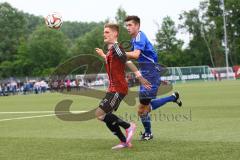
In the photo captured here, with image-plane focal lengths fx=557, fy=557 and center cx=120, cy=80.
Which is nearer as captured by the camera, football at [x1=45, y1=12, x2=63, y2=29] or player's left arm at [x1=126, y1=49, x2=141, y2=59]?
player's left arm at [x1=126, y1=49, x2=141, y2=59]

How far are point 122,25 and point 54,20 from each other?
85119 mm

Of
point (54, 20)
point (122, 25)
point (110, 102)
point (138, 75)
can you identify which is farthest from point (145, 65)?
point (122, 25)

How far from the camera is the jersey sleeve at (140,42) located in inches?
419

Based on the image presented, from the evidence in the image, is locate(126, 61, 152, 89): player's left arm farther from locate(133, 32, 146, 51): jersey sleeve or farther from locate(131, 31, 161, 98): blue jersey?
locate(133, 32, 146, 51): jersey sleeve

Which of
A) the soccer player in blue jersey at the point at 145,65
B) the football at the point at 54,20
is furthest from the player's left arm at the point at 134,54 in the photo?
the football at the point at 54,20

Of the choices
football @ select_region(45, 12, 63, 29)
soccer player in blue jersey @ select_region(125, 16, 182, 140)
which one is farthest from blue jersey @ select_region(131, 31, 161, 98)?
football @ select_region(45, 12, 63, 29)

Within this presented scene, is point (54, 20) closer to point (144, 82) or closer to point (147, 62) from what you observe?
point (147, 62)

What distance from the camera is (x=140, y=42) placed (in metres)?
10.7

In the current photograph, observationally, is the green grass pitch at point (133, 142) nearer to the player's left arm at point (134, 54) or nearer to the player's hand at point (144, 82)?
the player's hand at point (144, 82)

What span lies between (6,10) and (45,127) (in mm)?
109050

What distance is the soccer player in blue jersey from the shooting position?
1077cm

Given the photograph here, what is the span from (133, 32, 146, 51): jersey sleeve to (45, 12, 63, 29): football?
8457mm

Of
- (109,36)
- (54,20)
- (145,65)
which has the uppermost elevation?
(54,20)

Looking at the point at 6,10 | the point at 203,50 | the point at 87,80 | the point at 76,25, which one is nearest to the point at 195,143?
the point at 87,80
